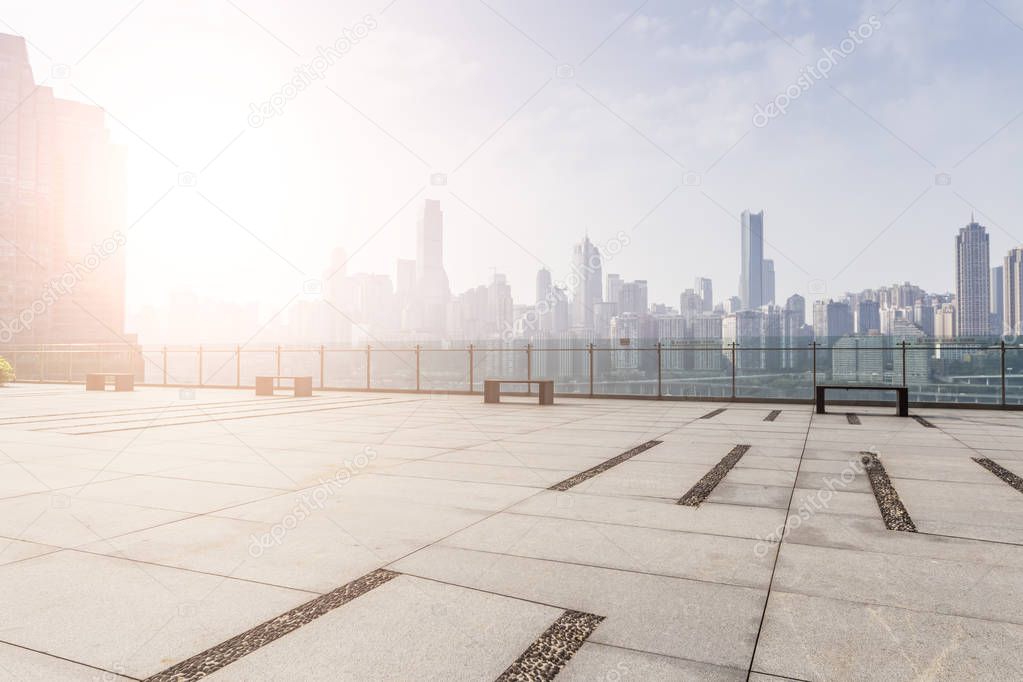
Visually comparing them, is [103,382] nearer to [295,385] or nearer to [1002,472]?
[295,385]

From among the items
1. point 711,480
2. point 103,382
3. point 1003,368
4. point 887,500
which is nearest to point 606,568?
point 711,480

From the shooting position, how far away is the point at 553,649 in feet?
8.10

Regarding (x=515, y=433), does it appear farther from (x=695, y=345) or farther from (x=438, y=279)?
(x=438, y=279)

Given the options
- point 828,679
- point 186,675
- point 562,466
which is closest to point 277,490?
point 562,466

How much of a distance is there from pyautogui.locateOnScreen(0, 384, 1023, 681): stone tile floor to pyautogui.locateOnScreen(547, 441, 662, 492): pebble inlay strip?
0.12 m

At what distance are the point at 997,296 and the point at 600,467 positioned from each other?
6302 centimetres

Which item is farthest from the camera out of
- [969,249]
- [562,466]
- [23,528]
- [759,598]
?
[969,249]

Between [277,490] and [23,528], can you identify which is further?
[277,490]

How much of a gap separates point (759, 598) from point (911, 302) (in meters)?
62.2

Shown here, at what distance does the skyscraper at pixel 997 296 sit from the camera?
48.4 metres

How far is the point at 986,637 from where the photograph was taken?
2574 millimetres

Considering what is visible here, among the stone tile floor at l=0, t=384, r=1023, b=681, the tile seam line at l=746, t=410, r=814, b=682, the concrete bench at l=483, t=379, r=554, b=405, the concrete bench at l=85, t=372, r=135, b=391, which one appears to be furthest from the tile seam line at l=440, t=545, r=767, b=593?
the concrete bench at l=85, t=372, r=135, b=391

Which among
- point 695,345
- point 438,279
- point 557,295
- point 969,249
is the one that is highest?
point 969,249

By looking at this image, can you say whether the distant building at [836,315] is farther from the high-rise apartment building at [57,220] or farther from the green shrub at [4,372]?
the high-rise apartment building at [57,220]
